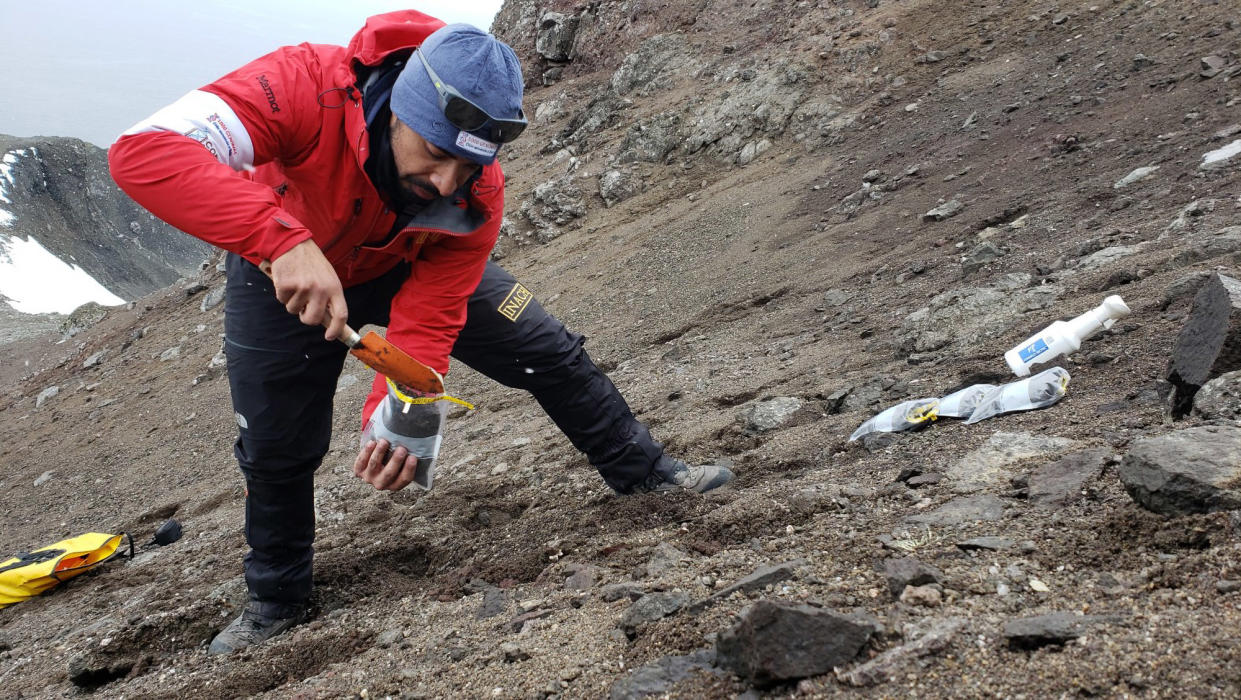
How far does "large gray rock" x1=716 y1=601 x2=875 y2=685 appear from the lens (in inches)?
61.2

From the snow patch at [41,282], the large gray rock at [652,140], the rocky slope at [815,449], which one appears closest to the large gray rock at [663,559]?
the rocky slope at [815,449]

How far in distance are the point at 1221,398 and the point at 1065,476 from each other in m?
0.53

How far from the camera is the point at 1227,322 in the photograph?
2.50 meters

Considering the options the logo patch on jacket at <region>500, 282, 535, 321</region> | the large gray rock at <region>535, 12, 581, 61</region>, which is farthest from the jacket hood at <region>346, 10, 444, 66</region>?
the large gray rock at <region>535, 12, 581, 61</region>

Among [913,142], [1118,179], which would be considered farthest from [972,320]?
[913,142]

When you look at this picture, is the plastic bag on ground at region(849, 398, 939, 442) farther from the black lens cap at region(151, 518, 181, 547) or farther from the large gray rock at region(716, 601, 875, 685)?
the black lens cap at region(151, 518, 181, 547)

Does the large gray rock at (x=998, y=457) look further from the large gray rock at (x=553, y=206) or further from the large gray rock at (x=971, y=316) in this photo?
the large gray rock at (x=553, y=206)

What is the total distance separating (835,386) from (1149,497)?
2.26 metres

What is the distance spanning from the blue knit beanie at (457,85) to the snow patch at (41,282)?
35.8 metres

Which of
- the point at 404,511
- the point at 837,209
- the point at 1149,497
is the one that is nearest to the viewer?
the point at 1149,497

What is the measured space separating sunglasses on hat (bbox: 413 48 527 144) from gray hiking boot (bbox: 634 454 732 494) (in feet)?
5.07

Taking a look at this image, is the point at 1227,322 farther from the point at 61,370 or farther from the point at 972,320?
the point at 61,370

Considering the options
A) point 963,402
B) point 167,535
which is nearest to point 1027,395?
point 963,402

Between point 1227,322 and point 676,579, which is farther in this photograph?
point 1227,322
